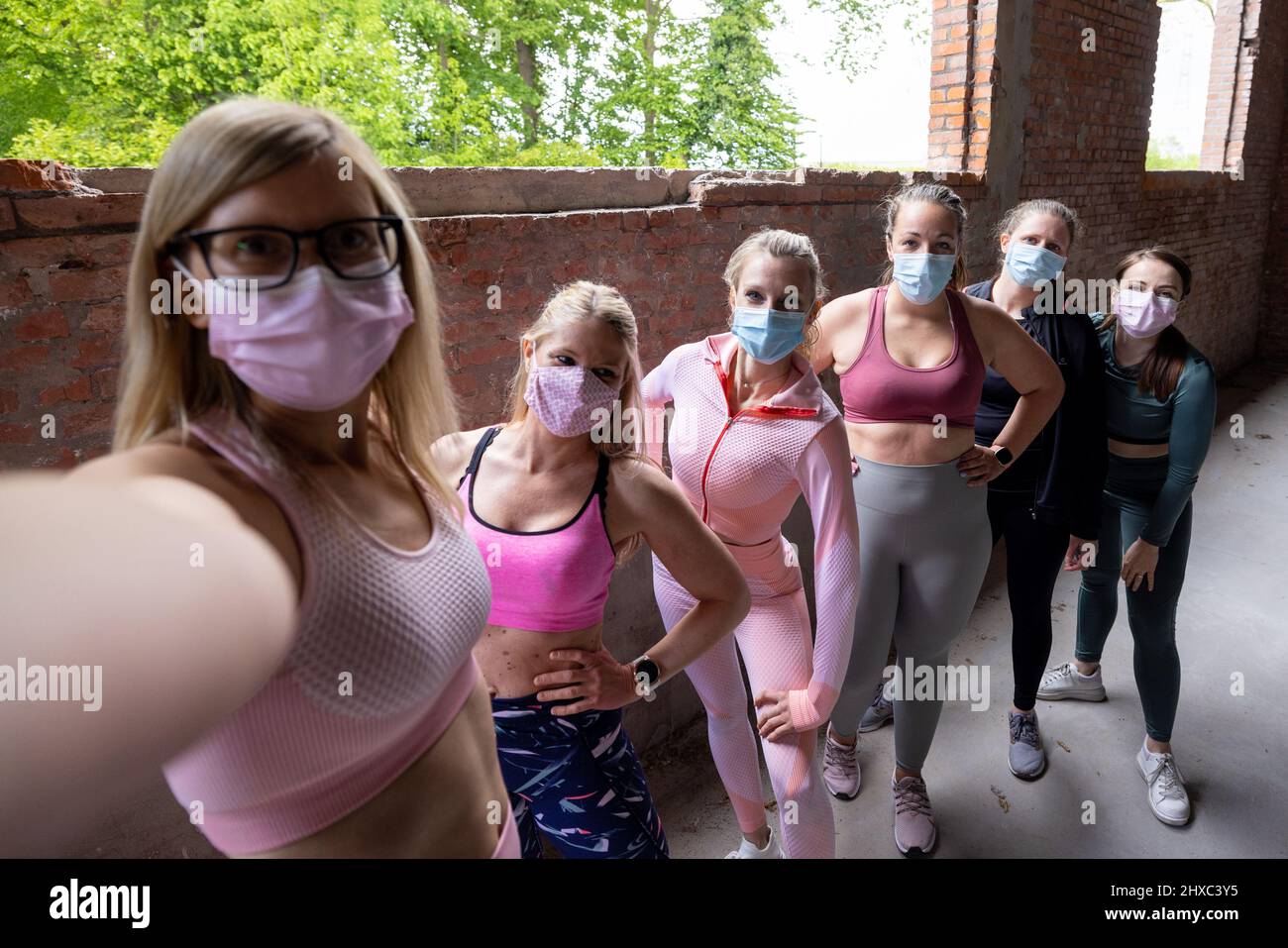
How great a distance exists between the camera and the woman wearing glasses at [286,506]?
2.29ft

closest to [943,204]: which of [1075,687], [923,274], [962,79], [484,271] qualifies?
[923,274]

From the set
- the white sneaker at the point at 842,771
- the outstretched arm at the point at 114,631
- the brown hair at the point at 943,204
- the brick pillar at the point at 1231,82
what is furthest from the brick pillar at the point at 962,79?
the brick pillar at the point at 1231,82

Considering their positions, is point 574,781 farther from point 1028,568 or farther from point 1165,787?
point 1165,787

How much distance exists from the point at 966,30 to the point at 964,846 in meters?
4.52

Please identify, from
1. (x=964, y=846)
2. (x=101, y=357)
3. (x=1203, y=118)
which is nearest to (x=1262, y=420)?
(x=1203, y=118)

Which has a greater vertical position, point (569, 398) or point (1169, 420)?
point (569, 398)

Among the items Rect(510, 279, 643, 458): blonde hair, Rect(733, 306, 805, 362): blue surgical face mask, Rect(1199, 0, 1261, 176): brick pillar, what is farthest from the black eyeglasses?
Rect(1199, 0, 1261, 176): brick pillar

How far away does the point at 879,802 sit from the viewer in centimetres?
310

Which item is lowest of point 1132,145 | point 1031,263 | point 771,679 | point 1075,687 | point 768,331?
point 1075,687

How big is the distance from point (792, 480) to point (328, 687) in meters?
1.58

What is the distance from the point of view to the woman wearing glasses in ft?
2.29

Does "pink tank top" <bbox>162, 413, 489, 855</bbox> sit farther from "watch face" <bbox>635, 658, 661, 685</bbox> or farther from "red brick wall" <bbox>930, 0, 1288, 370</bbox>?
"red brick wall" <bbox>930, 0, 1288, 370</bbox>

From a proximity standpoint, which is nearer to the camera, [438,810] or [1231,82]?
[438,810]

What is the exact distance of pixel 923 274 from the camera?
2.59 m
